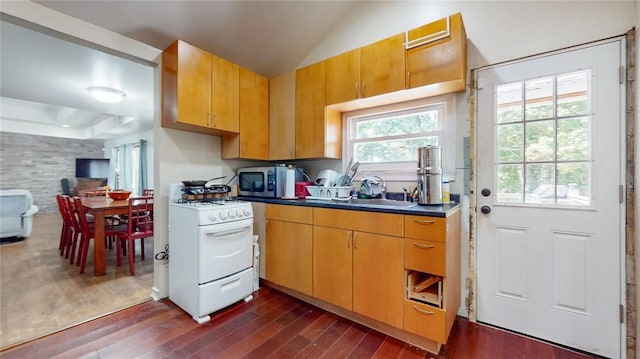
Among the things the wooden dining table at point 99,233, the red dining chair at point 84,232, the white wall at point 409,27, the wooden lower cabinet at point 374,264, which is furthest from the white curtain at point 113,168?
the wooden lower cabinet at point 374,264

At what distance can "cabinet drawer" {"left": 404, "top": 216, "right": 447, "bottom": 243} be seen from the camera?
1494 mm

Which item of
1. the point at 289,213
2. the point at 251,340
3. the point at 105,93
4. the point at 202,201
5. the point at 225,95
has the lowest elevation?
the point at 251,340

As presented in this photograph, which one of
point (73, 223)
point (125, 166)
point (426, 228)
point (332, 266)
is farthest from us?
point (125, 166)

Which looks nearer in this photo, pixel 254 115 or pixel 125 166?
pixel 254 115

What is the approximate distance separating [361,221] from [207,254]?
4.05 ft

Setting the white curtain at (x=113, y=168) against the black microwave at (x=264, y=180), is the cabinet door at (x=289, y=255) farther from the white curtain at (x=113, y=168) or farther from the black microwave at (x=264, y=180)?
the white curtain at (x=113, y=168)

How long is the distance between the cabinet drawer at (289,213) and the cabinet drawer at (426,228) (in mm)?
820

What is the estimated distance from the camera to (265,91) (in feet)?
9.52

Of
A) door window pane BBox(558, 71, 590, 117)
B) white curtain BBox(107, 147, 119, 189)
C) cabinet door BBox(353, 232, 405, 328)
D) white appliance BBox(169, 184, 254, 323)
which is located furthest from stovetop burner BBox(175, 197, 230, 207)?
white curtain BBox(107, 147, 119, 189)

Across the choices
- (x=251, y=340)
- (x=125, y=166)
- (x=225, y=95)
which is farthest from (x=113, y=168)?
(x=251, y=340)

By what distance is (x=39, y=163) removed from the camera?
7059 millimetres

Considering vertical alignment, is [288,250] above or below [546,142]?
below

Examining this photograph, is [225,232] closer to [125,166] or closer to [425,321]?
[425,321]

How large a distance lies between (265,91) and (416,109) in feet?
5.57
